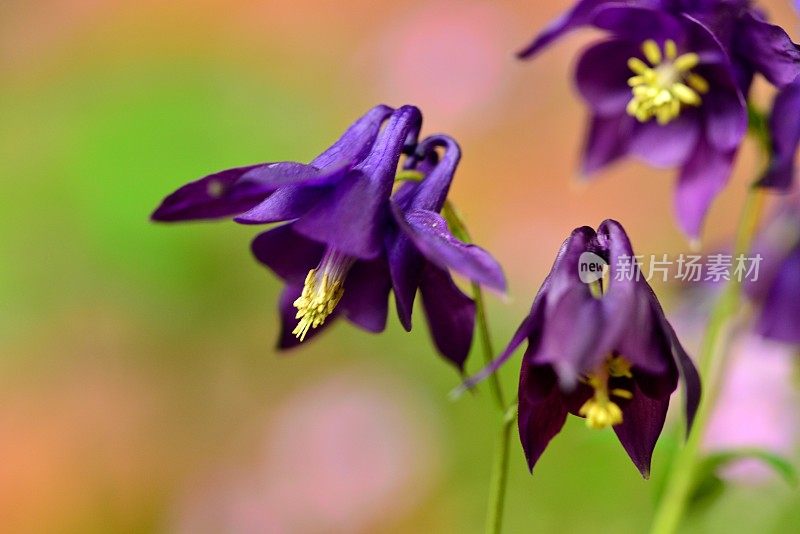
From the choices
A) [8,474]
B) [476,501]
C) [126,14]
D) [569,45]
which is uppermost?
[126,14]

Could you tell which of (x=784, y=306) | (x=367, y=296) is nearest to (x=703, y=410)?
(x=784, y=306)

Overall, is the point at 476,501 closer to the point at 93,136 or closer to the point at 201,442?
the point at 201,442

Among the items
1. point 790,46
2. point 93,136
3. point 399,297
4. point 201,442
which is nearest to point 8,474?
point 201,442

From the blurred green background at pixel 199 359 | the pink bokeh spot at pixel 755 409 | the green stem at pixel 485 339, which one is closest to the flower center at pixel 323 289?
the green stem at pixel 485 339

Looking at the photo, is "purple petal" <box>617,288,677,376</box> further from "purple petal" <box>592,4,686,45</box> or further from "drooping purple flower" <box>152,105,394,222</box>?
"purple petal" <box>592,4,686,45</box>

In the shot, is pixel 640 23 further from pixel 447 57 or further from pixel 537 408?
pixel 447 57
